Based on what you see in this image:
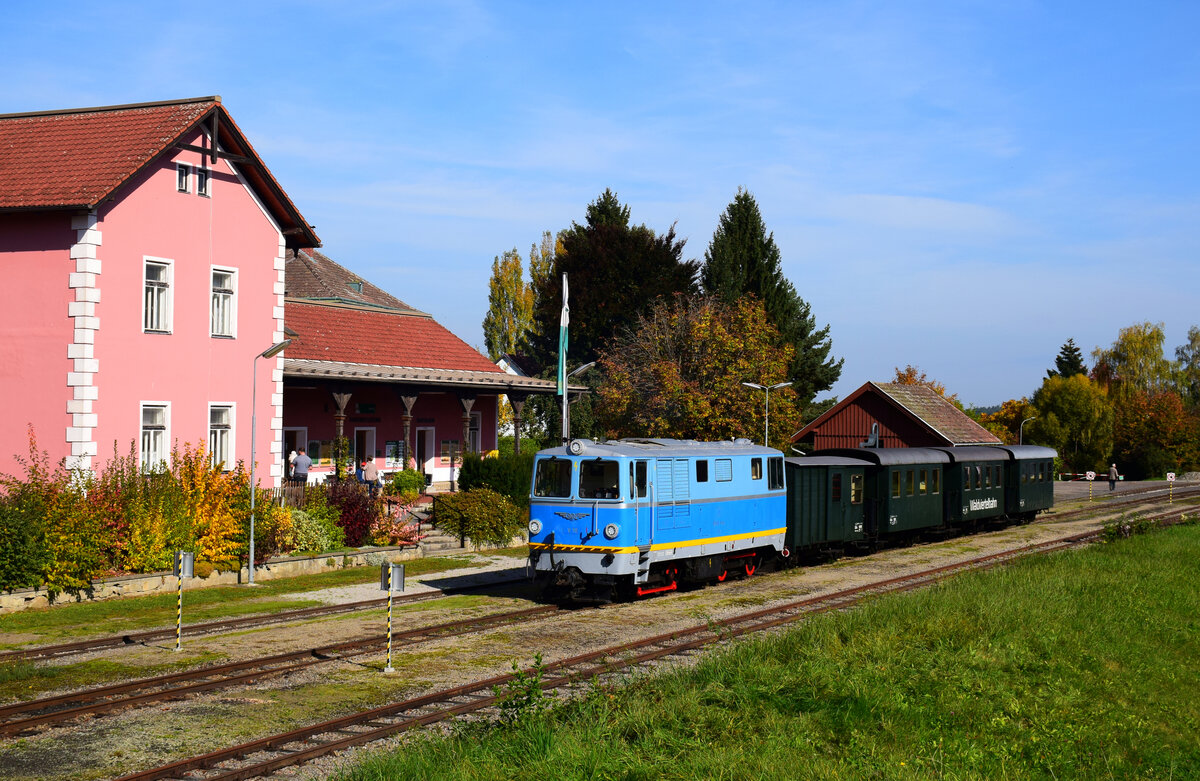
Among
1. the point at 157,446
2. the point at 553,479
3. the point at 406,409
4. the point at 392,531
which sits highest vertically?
the point at 406,409

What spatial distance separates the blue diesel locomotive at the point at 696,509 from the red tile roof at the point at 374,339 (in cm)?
1706

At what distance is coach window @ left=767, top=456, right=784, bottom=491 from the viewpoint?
24455mm

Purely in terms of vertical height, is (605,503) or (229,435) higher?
(229,435)

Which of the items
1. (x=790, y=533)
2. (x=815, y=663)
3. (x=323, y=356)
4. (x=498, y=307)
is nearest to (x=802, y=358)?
(x=498, y=307)

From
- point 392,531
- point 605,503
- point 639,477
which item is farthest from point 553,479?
point 392,531

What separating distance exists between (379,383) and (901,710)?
25833 mm

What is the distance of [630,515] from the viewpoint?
19.8m

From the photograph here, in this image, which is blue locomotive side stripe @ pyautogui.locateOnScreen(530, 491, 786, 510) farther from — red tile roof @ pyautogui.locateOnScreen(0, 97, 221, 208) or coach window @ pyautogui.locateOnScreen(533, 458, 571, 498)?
red tile roof @ pyautogui.locateOnScreen(0, 97, 221, 208)

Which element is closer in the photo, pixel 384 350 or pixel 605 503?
pixel 605 503

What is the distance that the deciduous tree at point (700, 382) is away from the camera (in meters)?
45.6

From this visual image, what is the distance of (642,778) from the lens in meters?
9.25

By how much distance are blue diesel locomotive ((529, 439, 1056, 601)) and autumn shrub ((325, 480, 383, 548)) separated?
312 inches

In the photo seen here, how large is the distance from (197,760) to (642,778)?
445cm

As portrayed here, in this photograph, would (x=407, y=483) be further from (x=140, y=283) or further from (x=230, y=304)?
(x=140, y=283)
